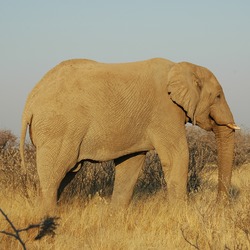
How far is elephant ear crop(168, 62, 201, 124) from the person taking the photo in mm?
6793

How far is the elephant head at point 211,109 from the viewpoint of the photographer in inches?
278

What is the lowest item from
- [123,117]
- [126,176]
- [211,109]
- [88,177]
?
[88,177]

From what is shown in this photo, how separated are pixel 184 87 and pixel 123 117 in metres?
0.87

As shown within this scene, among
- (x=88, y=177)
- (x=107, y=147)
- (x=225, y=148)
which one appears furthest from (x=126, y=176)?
(x=225, y=148)

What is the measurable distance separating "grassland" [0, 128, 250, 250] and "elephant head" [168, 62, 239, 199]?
603 millimetres

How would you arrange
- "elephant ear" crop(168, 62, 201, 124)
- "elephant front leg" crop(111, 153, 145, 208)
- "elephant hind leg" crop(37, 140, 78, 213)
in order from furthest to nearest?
1. "elephant front leg" crop(111, 153, 145, 208)
2. "elephant ear" crop(168, 62, 201, 124)
3. "elephant hind leg" crop(37, 140, 78, 213)

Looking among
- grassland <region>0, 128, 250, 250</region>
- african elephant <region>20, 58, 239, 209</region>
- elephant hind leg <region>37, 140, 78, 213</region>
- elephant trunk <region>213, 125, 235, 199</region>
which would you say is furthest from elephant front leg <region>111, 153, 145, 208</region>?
elephant hind leg <region>37, 140, 78, 213</region>

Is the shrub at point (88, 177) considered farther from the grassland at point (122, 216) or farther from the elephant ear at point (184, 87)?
the elephant ear at point (184, 87)

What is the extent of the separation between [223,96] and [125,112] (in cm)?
162

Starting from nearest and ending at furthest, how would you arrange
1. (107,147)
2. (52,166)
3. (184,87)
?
(52,166) < (107,147) < (184,87)

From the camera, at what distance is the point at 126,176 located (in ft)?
24.1

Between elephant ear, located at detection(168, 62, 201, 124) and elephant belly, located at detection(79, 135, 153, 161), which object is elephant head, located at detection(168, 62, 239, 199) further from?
elephant belly, located at detection(79, 135, 153, 161)

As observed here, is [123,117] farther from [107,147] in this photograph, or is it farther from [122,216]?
[122,216]

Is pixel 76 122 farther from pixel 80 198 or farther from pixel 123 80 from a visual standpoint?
pixel 80 198
